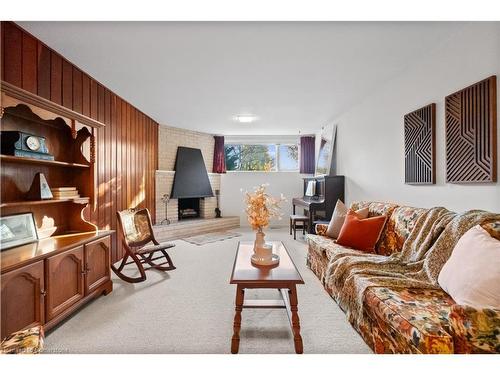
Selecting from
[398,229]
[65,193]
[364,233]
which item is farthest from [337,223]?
[65,193]

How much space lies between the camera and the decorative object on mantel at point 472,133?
5.52ft

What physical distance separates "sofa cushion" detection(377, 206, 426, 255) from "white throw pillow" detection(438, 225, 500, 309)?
0.66 meters

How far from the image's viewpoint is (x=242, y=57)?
231 centimetres

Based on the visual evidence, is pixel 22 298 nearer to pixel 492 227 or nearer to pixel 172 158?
pixel 492 227

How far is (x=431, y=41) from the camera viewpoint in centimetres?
208

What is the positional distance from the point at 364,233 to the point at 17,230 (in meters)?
3.09

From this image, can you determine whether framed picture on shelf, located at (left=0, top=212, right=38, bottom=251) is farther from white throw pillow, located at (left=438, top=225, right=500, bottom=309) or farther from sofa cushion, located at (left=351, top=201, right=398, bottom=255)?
sofa cushion, located at (left=351, top=201, right=398, bottom=255)

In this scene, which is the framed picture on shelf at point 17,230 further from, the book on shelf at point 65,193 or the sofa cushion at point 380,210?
the sofa cushion at point 380,210

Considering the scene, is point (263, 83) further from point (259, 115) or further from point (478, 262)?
Answer: point (478, 262)

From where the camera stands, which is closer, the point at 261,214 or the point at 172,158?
the point at 261,214

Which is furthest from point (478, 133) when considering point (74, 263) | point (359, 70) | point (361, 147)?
point (74, 263)

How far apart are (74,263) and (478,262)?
2815mm

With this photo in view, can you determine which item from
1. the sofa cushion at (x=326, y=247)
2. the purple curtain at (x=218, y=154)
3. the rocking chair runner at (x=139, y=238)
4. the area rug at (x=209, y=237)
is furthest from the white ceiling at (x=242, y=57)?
the area rug at (x=209, y=237)
